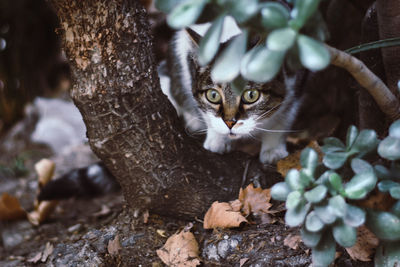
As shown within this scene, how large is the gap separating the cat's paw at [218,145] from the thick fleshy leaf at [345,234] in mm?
765

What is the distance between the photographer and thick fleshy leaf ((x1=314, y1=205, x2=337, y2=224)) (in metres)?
0.80

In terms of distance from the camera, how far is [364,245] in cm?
97

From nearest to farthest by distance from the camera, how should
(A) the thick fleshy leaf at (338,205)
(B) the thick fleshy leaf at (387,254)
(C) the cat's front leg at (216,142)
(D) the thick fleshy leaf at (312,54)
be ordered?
(D) the thick fleshy leaf at (312,54) → (A) the thick fleshy leaf at (338,205) → (B) the thick fleshy leaf at (387,254) → (C) the cat's front leg at (216,142)

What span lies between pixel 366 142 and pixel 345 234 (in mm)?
201

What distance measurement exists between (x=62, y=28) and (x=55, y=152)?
194 centimetres

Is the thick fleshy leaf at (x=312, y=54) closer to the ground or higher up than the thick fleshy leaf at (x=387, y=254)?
higher up

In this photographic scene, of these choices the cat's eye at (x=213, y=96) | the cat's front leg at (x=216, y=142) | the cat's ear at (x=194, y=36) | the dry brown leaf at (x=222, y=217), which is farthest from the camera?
the cat's front leg at (x=216, y=142)

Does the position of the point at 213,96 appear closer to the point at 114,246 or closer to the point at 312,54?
the point at 114,246

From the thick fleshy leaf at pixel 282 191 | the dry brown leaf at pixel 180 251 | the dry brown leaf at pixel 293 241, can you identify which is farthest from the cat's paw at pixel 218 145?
the thick fleshy leaf at pixel 282 191

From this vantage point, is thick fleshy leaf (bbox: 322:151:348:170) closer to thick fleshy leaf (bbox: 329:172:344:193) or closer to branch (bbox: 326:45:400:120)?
thick fleshy leaf (bbox: 329:172:344:193)

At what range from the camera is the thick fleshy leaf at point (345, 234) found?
80 cm

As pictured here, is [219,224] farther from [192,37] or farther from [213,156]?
[192,37]

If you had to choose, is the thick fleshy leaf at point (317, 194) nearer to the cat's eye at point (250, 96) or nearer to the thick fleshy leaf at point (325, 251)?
the thick fleshy leaf at point (325, 251)

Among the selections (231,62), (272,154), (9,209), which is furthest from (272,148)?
(9,209)
